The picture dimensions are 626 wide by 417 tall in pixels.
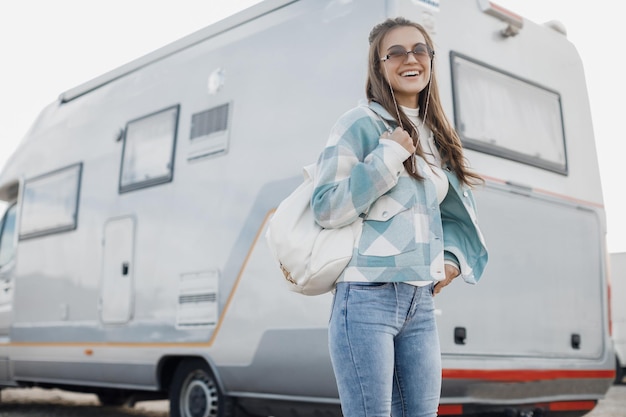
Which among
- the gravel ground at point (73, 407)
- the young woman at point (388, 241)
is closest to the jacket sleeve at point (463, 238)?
the young woman at point (388, 241)

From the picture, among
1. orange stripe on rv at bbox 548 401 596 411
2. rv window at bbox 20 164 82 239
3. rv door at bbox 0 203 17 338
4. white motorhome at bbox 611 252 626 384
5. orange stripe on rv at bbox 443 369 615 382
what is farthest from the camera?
white motorhome at bbox 611 252 626 384

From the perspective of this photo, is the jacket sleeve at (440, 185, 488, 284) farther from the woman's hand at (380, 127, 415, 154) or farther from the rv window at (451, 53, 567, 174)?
the rv window at (451, 53, 567, 174)

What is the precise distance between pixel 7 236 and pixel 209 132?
3.29 meters

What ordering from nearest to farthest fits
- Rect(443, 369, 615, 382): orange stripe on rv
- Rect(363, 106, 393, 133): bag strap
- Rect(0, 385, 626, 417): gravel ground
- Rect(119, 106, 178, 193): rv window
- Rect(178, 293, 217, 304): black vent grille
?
Rect(363, 106, 393, 133): bag strap
Rect(443, 369, 615, 382): orange stripe on rv
Rect(178, 293, 217, 304): black vent grille
Rect(119, 106, 178, 193): rv window
Rect(0, 385, 626, 417): gravel ground

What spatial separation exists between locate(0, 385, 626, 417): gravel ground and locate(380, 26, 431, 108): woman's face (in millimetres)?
5853

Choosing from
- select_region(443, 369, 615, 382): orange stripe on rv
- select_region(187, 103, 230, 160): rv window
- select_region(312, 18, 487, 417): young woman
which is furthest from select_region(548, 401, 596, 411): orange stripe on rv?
select_region(312, 18, 487, 417): young woman

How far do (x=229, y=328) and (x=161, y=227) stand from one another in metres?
1.05

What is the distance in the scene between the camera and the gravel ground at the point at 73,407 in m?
7.87

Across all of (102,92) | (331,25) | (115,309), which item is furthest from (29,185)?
(331,25)

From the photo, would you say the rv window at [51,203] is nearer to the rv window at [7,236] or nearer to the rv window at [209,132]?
the rv window at [7,236]

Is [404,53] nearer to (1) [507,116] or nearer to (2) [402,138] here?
(2) [402,138]

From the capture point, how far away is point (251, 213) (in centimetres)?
511

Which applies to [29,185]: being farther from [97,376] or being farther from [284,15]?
[284,15]

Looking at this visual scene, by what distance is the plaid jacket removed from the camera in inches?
85.4
